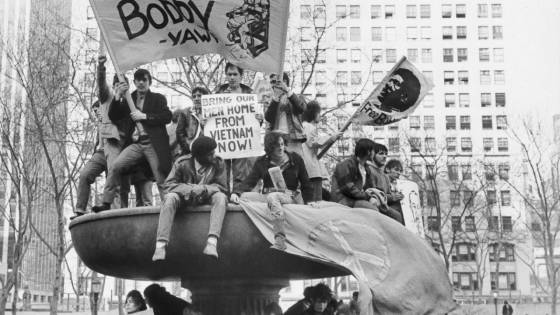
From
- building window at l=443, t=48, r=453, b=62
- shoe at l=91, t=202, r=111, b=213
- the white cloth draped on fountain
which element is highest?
building window at l=443, t=48, r=453, b=62

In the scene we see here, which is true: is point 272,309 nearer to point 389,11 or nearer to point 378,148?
point 378,148

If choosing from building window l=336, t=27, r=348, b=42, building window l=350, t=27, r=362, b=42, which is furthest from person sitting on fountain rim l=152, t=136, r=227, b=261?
building window l=350, t=27, r=362, b=42

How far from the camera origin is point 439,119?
265 feet

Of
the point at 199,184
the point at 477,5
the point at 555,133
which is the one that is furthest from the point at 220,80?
the point at 477,5

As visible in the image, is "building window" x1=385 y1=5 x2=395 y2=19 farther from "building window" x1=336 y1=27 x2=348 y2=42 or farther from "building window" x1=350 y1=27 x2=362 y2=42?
"building window" x1=336 y1=27 x2=348 y2=42

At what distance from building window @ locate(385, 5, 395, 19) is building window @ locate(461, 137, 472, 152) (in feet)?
47.2

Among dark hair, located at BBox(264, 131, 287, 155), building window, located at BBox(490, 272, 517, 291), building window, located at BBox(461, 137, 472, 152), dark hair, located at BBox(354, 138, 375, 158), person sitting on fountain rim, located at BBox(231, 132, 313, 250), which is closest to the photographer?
person sitting on fountain rim, located at BBox(231, 132, 313, 250)

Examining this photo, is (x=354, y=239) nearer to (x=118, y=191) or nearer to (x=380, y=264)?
(x=380, y=264)

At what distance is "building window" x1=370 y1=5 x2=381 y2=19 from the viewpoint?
82.5 meters

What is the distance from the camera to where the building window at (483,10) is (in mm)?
84438

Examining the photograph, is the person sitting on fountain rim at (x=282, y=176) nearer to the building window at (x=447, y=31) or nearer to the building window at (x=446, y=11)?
the building window at (x=447, y=31)

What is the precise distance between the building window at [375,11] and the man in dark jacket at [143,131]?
7599 centimetres

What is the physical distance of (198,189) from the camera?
6785 millimetres

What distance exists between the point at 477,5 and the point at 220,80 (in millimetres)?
65506
